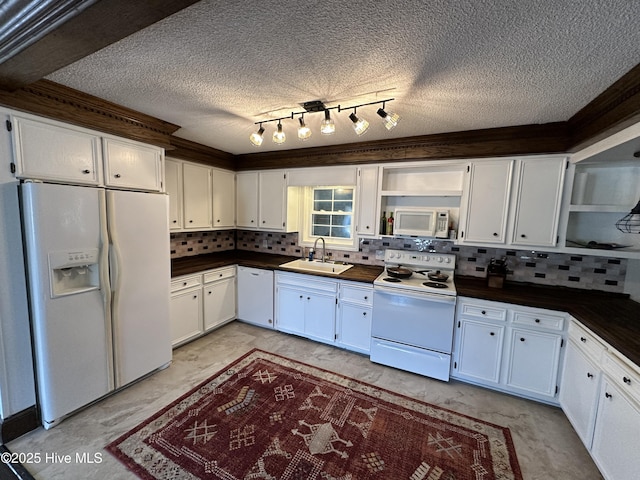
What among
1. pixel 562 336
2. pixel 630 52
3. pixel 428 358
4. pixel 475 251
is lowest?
pixel 428 358

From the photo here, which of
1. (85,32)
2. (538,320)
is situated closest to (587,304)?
(538,320)

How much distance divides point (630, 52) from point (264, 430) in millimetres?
3009

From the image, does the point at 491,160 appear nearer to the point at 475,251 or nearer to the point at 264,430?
the point at 475,251

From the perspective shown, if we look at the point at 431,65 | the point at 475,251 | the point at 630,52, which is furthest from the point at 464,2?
the point at 475,251

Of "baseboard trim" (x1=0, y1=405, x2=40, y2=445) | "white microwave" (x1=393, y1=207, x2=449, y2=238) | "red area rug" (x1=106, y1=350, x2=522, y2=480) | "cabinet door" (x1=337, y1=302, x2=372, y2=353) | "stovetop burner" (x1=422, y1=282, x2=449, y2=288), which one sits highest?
"white microwave" (x1=393, y1=207, x2=449, y2=238)

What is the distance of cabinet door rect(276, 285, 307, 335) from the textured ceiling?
2.03 m

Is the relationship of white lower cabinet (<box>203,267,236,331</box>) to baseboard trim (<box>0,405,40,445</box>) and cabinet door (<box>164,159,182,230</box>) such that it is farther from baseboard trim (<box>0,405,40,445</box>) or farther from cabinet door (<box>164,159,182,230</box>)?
baseboard trim (<box>0,405,40,445</box>)

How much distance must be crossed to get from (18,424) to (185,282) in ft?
4.89

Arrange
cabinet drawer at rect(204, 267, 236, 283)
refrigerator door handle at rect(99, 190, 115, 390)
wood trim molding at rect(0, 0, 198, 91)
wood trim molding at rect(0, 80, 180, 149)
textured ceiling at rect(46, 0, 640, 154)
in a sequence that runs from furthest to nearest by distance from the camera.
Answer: cabinet drawer at rect(204, 267, 236, 283) → refrigerator door handle at rect(99, 190, 115, 390) → wood trim molding at rect(0, 80, 180, 149) → textured ceiling at rect(46, 0, 640, 154) → wood trim molding at rect(0, 0, 198, 91)

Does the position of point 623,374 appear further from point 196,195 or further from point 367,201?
point 196,195

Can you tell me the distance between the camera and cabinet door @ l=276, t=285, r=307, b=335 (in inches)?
128

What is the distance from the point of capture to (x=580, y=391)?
1862 millimetres

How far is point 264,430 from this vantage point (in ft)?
6.31

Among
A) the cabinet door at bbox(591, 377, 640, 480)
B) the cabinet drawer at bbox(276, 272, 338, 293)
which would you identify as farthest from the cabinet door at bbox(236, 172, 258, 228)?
the cabinet door at bbox(591, 377, 640, 480)
